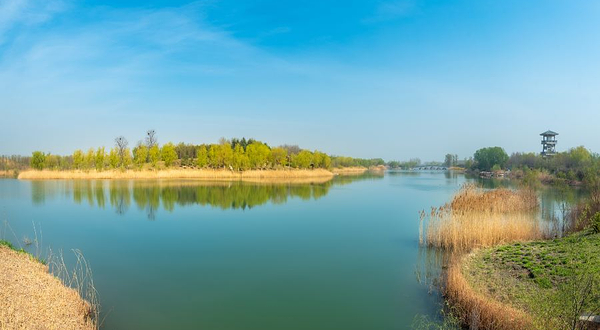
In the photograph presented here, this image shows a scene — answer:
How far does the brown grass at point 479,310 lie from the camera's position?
17.1 ft

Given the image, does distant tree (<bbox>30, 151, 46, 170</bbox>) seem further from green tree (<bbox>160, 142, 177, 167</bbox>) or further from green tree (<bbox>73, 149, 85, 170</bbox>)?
green tree (<bbox>160, 142, 177, 167</bbox>)

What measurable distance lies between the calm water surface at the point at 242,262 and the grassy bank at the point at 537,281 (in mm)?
1126

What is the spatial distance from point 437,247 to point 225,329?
8.01 m

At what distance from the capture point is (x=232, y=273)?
9000 millimetres

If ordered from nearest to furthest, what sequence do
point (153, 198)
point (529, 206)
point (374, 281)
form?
point (374, 281) < point (529, 206) < point (153, 198)

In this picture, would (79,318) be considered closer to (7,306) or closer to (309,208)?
(7,306)

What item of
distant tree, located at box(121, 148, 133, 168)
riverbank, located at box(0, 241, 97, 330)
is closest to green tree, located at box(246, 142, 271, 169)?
distant tree, located at box(121, 148, 133, 168)

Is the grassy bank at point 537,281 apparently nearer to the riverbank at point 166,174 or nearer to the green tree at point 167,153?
the riverbank at point 166,174

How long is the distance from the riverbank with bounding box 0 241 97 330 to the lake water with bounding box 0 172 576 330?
681 mm

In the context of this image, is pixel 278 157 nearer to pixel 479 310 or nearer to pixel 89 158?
pixel 89 158

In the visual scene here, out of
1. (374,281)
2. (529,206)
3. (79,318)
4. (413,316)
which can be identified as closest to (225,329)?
(79,318)

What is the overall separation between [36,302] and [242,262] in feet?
17.3

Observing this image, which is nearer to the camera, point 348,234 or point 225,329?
point 225,329

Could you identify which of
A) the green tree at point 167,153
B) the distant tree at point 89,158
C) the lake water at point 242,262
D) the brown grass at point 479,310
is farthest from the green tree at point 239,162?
the brown grass at point 479,310
